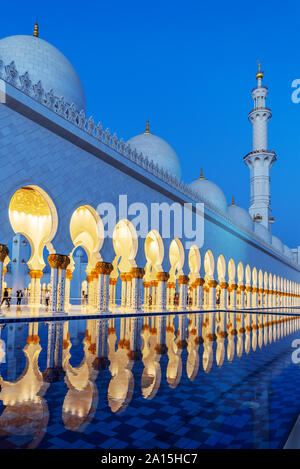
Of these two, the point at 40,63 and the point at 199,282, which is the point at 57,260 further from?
the point at 199,282

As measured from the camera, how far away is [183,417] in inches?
96.5

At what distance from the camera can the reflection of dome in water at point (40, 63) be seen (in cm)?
1016

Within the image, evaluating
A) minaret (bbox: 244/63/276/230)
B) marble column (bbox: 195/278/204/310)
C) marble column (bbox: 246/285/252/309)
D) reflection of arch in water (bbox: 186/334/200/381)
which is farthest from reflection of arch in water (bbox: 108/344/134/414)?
minaret (bbox: 244/63/276/230)

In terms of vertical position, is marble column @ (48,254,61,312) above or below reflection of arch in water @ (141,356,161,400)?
above

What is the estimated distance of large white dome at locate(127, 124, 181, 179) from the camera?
587 inches

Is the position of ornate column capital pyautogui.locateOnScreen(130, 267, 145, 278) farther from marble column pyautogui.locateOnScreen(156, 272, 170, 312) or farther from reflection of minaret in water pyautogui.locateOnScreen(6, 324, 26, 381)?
reflection of minaret in water pyautogui.locateOnScreen(6, 324, 26, 381)

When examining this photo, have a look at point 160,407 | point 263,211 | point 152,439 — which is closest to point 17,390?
point 160,407

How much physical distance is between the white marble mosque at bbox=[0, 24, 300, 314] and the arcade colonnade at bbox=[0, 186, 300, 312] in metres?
0.04

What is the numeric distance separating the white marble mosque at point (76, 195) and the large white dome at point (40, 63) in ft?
0.09

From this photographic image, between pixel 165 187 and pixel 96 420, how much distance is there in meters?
11.4

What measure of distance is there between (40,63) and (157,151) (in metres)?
5.98

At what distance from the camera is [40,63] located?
10.3 m

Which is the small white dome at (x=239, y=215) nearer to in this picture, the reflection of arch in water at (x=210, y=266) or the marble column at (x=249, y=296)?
the marble column at (x=249, y=296)
